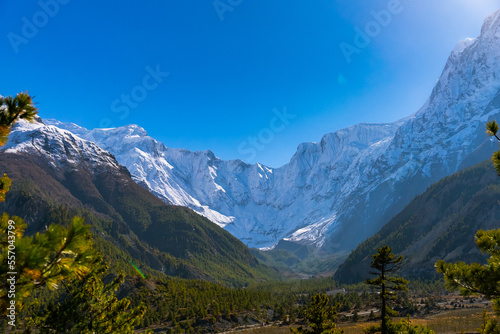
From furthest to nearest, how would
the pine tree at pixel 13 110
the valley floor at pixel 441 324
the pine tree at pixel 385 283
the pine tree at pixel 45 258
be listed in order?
the valley floor at pixel 441 324 → the pine tree at pixel 385 283 → the pine tree at pixel 13 110 → the pine tree at pixel 45 258

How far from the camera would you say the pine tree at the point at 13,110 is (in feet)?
20.1

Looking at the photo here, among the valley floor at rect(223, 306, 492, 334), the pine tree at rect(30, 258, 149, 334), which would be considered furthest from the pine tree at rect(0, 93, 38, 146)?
the valley floor at rect(223, 306, 492, 334)

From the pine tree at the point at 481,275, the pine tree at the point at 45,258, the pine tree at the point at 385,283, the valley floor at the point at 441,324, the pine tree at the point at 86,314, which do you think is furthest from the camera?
the valley floor at the point at 441,324

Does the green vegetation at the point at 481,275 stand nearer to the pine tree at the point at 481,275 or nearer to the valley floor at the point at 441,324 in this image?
the pine tree at the point at 481,275

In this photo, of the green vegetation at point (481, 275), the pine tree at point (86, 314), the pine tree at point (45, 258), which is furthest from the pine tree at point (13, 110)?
the green vegetation at point (481, 275)

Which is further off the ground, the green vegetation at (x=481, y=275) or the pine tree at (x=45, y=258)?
the pine tree at (x=45, y=258)

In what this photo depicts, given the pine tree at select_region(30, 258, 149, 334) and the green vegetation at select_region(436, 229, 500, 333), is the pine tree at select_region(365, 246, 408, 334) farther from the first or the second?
the pine tree at select_region(30, 258, 149, 334)

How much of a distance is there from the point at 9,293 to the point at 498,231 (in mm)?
14125

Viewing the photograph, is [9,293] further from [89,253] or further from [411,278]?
[411,278]

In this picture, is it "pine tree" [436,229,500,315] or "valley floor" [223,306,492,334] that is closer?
"pine tree" [436,229,500,315]

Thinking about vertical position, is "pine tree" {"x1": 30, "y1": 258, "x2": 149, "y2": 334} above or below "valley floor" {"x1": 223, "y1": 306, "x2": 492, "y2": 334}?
above

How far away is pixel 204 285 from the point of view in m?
129

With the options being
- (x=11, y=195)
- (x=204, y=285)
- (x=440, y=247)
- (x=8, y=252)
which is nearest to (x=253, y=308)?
(x=204, y=285)

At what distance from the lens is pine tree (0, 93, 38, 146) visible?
6137mm
